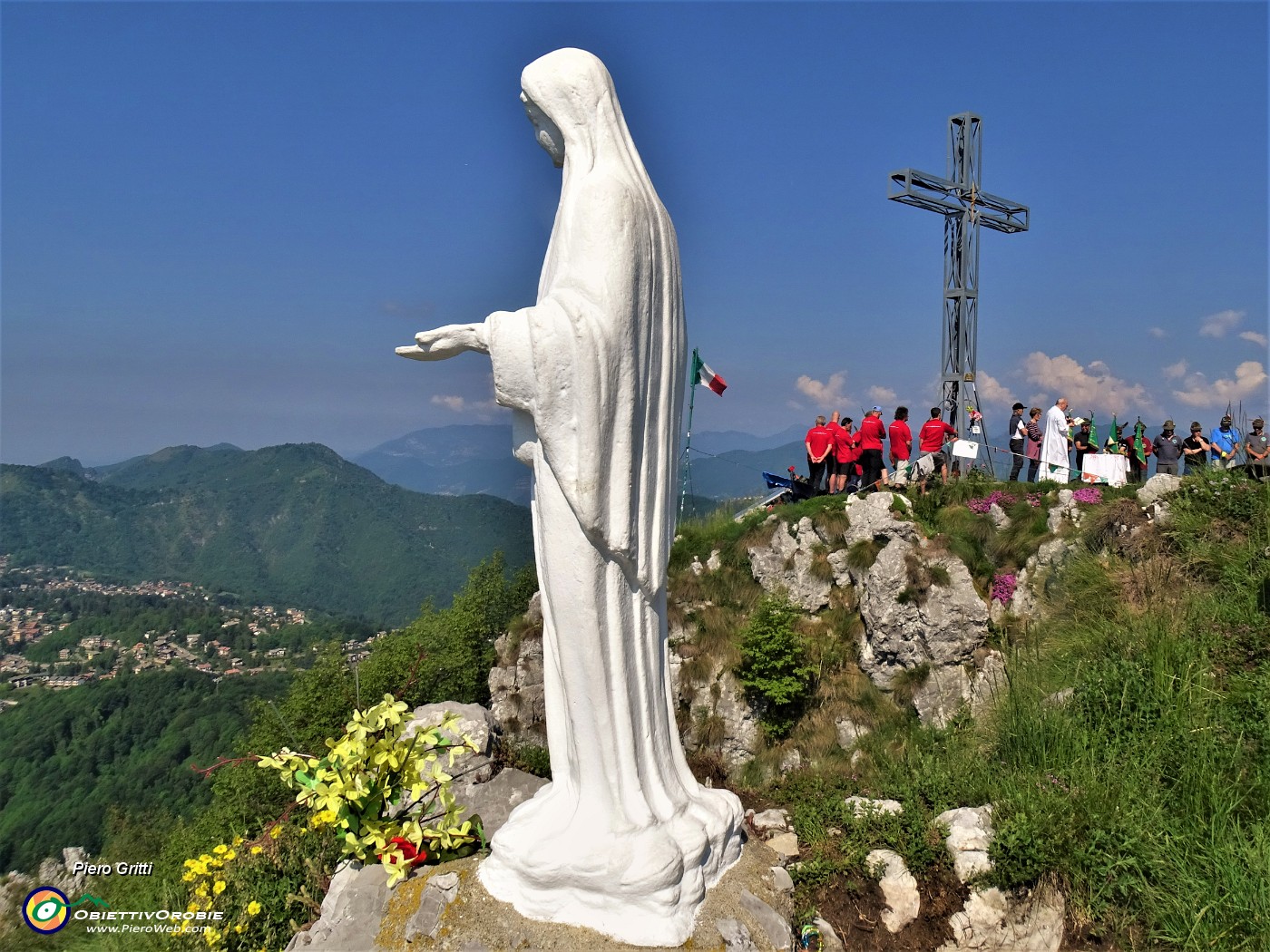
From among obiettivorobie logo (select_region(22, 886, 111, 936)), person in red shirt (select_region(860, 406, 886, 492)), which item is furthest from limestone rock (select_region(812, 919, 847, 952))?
person in red shirt (select_region(860, 406, 886, 492))

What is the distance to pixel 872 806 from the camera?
5.06 m

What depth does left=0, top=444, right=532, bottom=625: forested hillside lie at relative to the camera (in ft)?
109

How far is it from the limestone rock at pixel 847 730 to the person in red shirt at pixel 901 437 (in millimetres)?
5681

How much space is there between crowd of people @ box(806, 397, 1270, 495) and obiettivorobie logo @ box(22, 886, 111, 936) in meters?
13.0

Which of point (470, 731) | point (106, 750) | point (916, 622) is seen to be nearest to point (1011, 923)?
point (470, 731)

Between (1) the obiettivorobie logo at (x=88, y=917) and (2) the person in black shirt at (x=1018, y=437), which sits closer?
(1) the obiettivorobie logo at (x=88, y=917)

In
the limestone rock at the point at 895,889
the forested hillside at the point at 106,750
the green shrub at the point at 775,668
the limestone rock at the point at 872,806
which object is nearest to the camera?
the limestone rock at the point at 895,889

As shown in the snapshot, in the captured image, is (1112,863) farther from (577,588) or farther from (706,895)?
(577,588)

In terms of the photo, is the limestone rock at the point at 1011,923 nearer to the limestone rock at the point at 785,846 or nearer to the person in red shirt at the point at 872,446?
the limestone rock at the point at 785,846

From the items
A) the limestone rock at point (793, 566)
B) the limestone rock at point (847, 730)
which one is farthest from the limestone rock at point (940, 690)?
the limestone rock at point (793, 566)

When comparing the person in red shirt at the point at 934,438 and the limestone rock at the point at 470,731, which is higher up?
the person in red shirt at the point at 934,438

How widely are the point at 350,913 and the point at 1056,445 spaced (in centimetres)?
1607

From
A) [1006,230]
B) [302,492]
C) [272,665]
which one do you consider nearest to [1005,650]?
[1006,230]

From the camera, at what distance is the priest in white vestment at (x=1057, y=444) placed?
1596 cm
